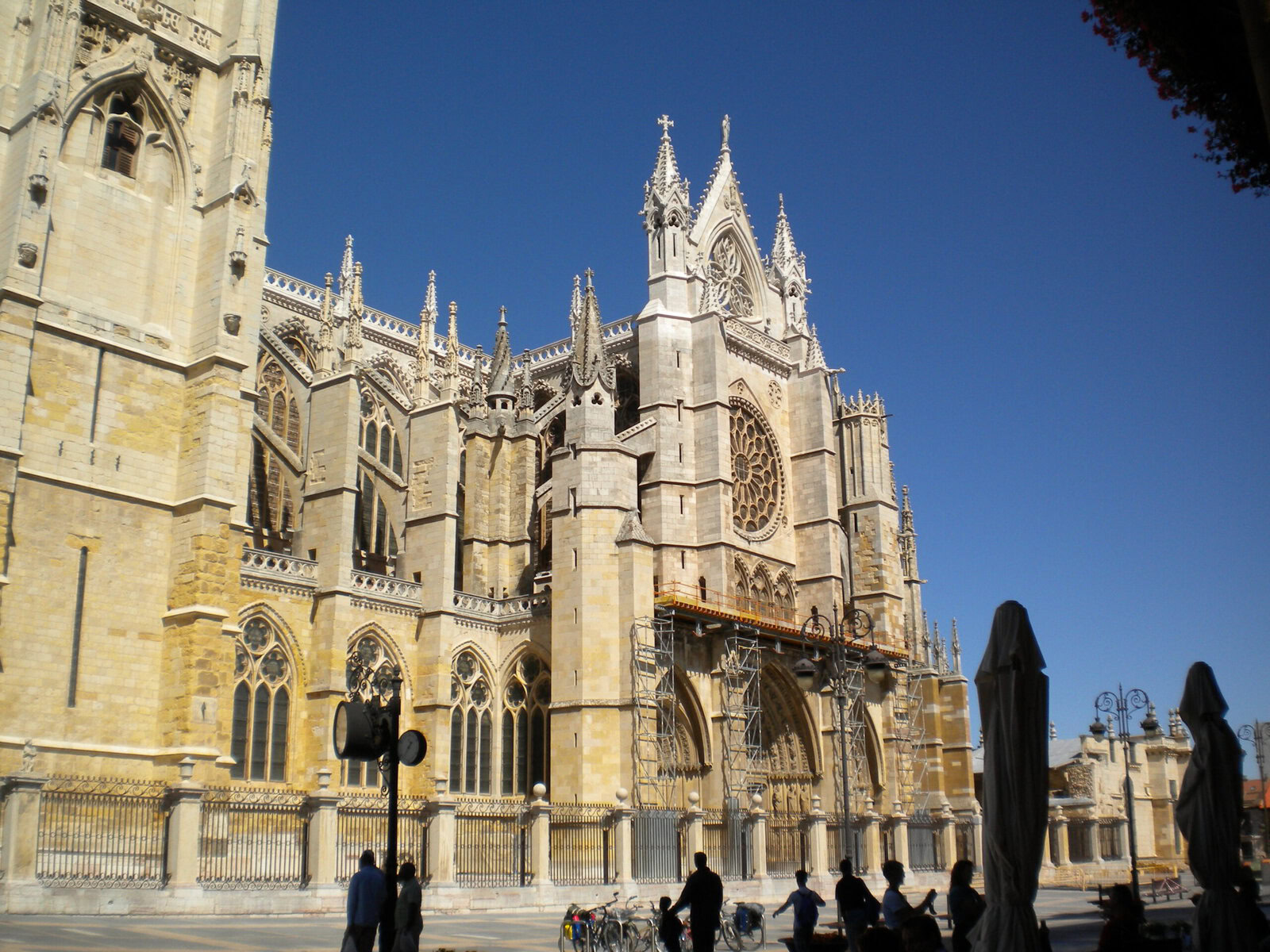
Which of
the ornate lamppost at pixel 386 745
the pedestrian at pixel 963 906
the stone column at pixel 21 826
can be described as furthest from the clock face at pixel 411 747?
the stone column at pixel 21 826

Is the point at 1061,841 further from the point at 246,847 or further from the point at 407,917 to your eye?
the point at 407,917

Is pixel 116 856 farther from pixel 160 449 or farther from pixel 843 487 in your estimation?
pixel 843 487

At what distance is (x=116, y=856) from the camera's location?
17438 millimetres

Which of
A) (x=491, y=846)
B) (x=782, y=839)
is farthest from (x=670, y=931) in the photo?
(x=782, y=839)

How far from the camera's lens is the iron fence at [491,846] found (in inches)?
880

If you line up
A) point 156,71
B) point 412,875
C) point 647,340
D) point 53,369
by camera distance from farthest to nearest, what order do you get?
1. point 647,340
2. point 156,71
3. point 53,369
4. point 412,875

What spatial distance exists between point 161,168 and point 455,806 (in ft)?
Answer: 43.7

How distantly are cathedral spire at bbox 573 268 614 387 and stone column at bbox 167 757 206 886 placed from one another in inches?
577

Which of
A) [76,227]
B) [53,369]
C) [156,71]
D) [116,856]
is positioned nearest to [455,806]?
[116,856]

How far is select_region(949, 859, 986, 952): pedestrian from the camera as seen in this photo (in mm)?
9531

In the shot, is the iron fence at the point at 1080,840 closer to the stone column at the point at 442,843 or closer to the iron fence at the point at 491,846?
the iron fence at the point at 491,846

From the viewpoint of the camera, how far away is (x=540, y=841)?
22141 millimetres

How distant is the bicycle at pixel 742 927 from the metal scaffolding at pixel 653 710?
849 cm

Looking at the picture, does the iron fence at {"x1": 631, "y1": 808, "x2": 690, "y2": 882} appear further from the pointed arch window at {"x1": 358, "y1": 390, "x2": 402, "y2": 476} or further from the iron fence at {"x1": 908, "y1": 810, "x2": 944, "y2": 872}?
the pointed arch window at {"x1": 358, "y1": 390, "x2": 402, "y2": 476}
